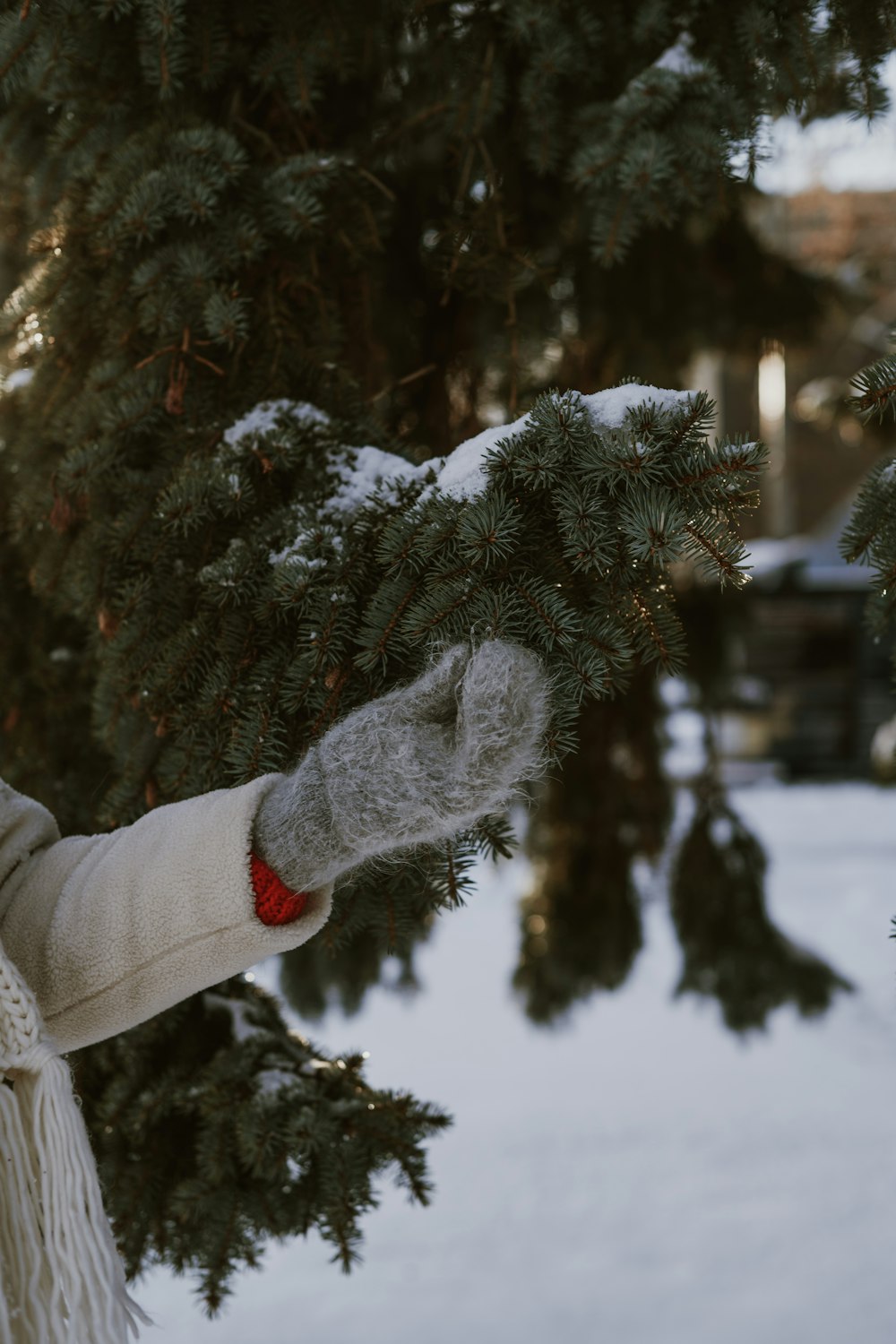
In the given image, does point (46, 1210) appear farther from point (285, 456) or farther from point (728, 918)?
point (728, 918)

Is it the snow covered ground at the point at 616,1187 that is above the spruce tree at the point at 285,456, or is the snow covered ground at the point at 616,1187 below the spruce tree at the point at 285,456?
below

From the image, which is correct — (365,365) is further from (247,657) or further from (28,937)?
(28,937)

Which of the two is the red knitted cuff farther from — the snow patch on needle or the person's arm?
the snow patch on needle

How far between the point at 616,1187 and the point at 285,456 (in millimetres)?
2422

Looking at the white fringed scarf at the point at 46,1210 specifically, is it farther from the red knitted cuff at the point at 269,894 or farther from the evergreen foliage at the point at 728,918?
the evergreen foliage at the point at 728,918

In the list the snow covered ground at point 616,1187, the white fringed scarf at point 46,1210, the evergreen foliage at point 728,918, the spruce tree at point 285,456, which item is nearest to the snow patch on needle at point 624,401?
the spruce tree at point 285,456

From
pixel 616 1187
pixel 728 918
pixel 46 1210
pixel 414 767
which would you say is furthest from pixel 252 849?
pixel 616 1187

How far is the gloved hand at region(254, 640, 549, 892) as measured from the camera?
33.3 inches

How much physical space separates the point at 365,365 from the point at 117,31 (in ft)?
1.72

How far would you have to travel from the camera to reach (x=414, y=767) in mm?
856

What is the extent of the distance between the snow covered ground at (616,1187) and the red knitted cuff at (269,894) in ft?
3.83

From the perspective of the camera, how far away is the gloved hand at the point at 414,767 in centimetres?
85

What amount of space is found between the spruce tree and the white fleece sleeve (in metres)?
0.15

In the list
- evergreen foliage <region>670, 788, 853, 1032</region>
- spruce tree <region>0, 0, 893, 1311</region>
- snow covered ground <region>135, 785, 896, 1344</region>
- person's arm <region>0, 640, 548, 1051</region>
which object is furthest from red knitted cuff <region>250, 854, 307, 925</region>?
evergreen foliage <region>670, 788, 853, 1032</region>
